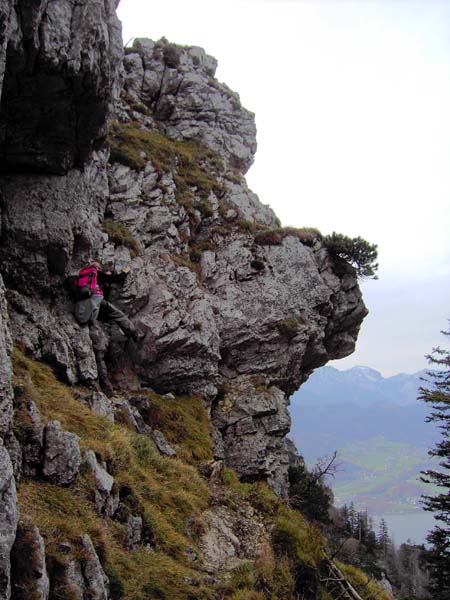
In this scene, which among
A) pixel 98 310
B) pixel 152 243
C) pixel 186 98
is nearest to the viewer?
pixel 98 310

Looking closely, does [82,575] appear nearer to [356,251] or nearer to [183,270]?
[183,270]

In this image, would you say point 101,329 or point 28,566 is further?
point 101,329

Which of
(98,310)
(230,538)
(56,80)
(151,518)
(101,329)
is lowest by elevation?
(230,538)

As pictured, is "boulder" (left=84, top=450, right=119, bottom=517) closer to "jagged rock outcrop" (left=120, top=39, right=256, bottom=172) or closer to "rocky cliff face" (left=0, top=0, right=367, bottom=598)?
"rocky cliff face" (left=0, top=0, right=367, bottom=598)

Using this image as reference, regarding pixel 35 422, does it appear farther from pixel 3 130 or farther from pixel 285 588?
pixel 3 130

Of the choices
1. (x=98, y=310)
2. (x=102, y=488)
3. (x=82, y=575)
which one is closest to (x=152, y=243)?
(x=98, y=310)

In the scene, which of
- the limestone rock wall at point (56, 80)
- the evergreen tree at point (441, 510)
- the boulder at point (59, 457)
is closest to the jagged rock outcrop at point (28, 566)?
the boulder at point (59, 457)

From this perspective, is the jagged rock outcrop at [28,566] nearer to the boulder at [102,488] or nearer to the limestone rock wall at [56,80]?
the boulder at [102,488]

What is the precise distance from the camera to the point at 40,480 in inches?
359

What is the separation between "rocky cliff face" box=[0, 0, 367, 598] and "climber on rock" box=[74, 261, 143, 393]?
0.45m

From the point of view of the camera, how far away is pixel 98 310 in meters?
18.0

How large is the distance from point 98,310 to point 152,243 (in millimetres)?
7455

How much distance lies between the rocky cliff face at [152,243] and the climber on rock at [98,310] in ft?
1.47

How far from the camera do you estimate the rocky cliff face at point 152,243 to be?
12.8m
